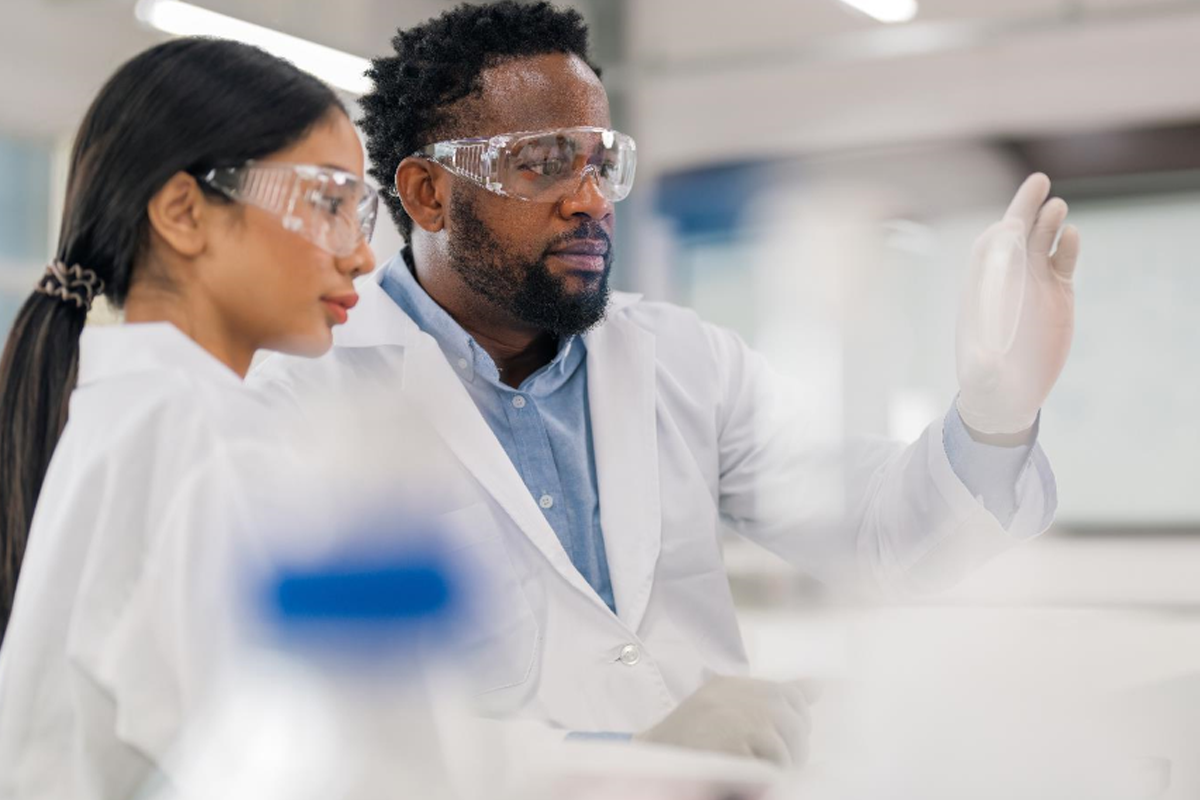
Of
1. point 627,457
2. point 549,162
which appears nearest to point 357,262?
point 549,162

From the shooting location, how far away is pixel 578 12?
1415 mm

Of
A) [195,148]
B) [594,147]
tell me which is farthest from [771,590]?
[195,148]

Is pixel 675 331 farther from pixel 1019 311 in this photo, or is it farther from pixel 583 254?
pixel 1019 311

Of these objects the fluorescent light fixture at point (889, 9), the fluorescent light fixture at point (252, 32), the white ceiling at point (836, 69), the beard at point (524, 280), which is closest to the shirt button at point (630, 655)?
the beard at point (524, 280)

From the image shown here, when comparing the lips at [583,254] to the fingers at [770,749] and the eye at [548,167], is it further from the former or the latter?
the fingers at [770,749]

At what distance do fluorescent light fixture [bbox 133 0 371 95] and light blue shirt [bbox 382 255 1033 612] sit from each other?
207mm

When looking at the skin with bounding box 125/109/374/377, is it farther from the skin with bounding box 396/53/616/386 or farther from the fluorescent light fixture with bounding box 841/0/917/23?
the fluorescent light fixture with bounding box 841/0/917/23

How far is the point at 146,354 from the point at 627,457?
0.59 m

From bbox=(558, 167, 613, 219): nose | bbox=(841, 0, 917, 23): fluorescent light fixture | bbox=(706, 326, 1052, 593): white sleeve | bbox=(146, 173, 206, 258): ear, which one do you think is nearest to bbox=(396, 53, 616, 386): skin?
bbox=(558, 167, 613, 219): nose

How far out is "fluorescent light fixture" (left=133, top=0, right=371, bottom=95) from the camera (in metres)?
1.10

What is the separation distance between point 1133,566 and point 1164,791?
0.50m

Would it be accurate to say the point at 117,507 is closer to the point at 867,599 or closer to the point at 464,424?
the point at 464,424

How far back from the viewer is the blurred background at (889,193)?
4.28 feet

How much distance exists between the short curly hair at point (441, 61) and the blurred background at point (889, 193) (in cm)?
6
